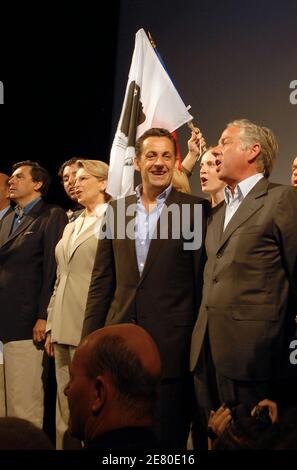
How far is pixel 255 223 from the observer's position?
2311mm

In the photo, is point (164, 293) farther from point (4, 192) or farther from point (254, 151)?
point (4, 192)

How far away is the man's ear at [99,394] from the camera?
1498mm

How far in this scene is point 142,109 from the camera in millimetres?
4020

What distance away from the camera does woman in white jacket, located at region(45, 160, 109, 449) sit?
127 inches

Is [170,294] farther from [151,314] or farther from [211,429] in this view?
[211,429]

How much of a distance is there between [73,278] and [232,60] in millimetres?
1666

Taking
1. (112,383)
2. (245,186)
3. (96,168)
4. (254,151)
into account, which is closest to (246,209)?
(245,186)

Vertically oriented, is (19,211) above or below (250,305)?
above

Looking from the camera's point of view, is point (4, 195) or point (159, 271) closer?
point (159, 271)

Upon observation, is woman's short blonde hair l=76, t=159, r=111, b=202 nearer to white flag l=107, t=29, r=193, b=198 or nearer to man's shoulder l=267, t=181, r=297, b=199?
white flag l=107, t=29, r=193, b=198

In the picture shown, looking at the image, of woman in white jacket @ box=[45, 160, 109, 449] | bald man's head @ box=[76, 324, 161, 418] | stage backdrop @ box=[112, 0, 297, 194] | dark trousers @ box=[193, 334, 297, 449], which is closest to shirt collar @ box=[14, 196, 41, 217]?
woman in white jacket @ box=[45, 160, 109, 449]

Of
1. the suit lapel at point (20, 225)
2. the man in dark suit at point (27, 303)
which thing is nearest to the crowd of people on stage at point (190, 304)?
the man in dark suit at point (27, 303)

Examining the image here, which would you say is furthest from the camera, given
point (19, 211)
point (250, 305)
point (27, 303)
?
point (19, 211)

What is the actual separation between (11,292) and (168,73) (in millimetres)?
1807
